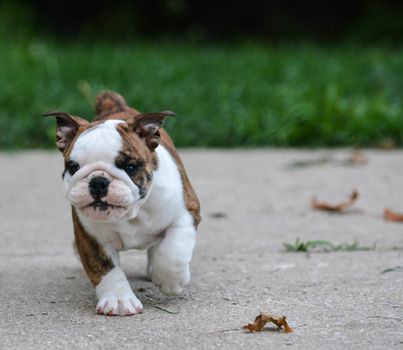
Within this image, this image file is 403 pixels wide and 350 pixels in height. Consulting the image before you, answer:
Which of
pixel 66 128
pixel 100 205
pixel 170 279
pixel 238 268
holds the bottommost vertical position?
pixel 238 268

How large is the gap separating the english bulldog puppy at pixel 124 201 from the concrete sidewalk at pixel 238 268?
13 cm

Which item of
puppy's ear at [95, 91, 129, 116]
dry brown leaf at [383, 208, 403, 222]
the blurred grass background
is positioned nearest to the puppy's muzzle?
puppy's ear at [95, 91, 129, 116]

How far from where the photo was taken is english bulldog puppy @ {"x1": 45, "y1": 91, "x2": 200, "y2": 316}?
11.5 feet

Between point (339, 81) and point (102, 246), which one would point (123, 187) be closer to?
point (102, 246)

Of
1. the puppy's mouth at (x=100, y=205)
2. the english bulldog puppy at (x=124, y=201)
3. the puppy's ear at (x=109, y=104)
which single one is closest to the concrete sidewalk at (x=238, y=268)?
the english bulldog puppy at (x=124, y=201)

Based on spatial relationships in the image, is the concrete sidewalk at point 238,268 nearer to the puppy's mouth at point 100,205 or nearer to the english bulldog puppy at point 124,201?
the english bulldog puppy at point 124,201

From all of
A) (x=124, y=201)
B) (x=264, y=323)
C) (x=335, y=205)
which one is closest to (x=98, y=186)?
(x=124, y=201)

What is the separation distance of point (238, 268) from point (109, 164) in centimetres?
123

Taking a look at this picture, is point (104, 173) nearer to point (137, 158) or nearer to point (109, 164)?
point (109, 164)

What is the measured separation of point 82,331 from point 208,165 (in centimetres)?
379

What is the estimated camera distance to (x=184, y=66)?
10328 mm

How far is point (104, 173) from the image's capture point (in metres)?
3.49

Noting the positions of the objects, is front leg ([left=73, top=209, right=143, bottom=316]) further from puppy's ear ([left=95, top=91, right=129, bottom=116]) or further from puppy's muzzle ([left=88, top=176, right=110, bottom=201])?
puppy's ear ([left=95, top=91, right=129, bottom=116])

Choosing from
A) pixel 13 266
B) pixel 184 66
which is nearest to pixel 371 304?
pixel 13 266
